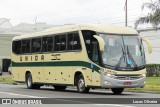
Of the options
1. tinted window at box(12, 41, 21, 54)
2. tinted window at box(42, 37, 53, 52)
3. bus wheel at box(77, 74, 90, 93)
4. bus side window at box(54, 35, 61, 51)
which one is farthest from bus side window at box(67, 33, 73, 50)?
tinted window at box(12, 41, 21, 54)

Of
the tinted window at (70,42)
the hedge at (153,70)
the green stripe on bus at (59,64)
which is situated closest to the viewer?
the green stripe on bus at (59,64)

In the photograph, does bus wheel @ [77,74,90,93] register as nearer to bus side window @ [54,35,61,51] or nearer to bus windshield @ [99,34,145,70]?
bus windshield @ [99,34,145,70]

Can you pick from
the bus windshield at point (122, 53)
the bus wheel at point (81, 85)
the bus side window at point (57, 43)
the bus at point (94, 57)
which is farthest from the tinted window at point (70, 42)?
the bus windshield at point (122, 53)

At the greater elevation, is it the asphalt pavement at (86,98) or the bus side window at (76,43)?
the bus side window at (76,43)

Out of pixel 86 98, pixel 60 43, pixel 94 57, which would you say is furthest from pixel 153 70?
pixel 86 98

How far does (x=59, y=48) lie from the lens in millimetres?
28172

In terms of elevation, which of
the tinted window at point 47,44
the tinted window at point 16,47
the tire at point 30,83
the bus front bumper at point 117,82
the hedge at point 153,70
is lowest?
the hedge at point 153,70

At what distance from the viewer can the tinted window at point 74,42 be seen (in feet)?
86.3

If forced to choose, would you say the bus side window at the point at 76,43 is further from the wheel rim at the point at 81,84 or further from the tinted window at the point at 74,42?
the wheel rim at the point at 81,84

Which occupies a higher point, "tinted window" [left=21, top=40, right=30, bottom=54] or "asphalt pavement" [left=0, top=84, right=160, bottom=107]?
"tinted window" [left=21, top=40, right=30, bottom=54]

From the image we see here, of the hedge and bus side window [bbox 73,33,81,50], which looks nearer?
bus side window [bbox 73,33,81,50]

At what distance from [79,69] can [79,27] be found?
2126 millimetres

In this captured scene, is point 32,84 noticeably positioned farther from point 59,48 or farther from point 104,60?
point 104,60

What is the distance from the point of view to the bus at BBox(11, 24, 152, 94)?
2445 cm
